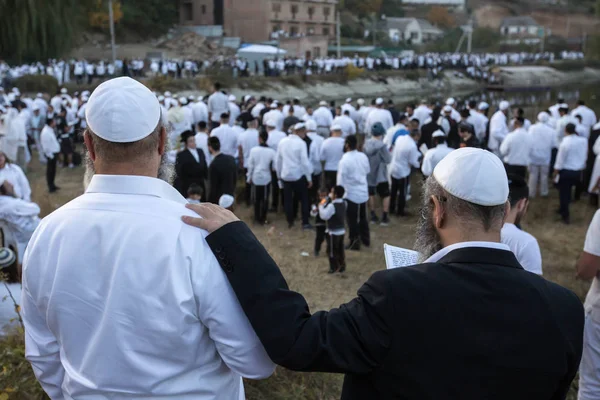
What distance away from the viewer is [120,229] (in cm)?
164

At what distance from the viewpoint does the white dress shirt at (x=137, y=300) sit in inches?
63.4

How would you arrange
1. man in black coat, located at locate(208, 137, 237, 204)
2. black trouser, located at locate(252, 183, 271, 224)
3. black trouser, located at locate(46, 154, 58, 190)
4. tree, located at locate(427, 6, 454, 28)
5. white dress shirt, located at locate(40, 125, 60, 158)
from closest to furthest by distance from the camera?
man in black coat, located at locate(208, 137, 237, 204) → black trouser, located at locate(252, 183, 271, 224) → white dress shirt, located at locate(40, 125, 60, 158) → black trouser, located at locate(46, 154, 58, 190) → tree, located at locate(427, 6, 454, 28)

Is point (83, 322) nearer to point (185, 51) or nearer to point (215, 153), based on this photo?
point (215, 153)

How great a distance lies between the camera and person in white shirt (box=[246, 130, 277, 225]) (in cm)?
951

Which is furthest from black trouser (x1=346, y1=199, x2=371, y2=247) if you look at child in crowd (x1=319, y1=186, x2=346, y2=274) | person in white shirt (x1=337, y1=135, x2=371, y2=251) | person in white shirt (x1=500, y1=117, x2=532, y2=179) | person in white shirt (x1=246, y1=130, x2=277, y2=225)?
person in white shirt (x1=500, y1=117, x2=532, y2=179)

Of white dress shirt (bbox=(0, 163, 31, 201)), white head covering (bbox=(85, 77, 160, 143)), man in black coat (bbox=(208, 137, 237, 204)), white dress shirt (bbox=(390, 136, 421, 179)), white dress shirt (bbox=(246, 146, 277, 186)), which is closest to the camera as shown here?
white head covering (bbox=(85, 77, 160, 143))

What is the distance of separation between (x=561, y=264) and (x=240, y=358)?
278 inches

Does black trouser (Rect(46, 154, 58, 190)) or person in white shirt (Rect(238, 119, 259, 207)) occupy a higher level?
person in white shirt (Rect(238, 119, 259, 207))

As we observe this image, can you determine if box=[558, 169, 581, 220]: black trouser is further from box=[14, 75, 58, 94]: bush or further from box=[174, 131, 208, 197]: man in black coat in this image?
box=[14, 75, 58, 94]: bush

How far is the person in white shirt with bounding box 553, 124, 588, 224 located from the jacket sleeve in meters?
9.04

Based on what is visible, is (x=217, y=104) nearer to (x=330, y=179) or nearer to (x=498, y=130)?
(x=330, y=179)

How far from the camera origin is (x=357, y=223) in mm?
8477

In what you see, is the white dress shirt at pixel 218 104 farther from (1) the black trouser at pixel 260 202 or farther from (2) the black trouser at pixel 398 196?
(2) the black trouser at pixel 398 196

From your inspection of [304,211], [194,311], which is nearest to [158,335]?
[194,311]
